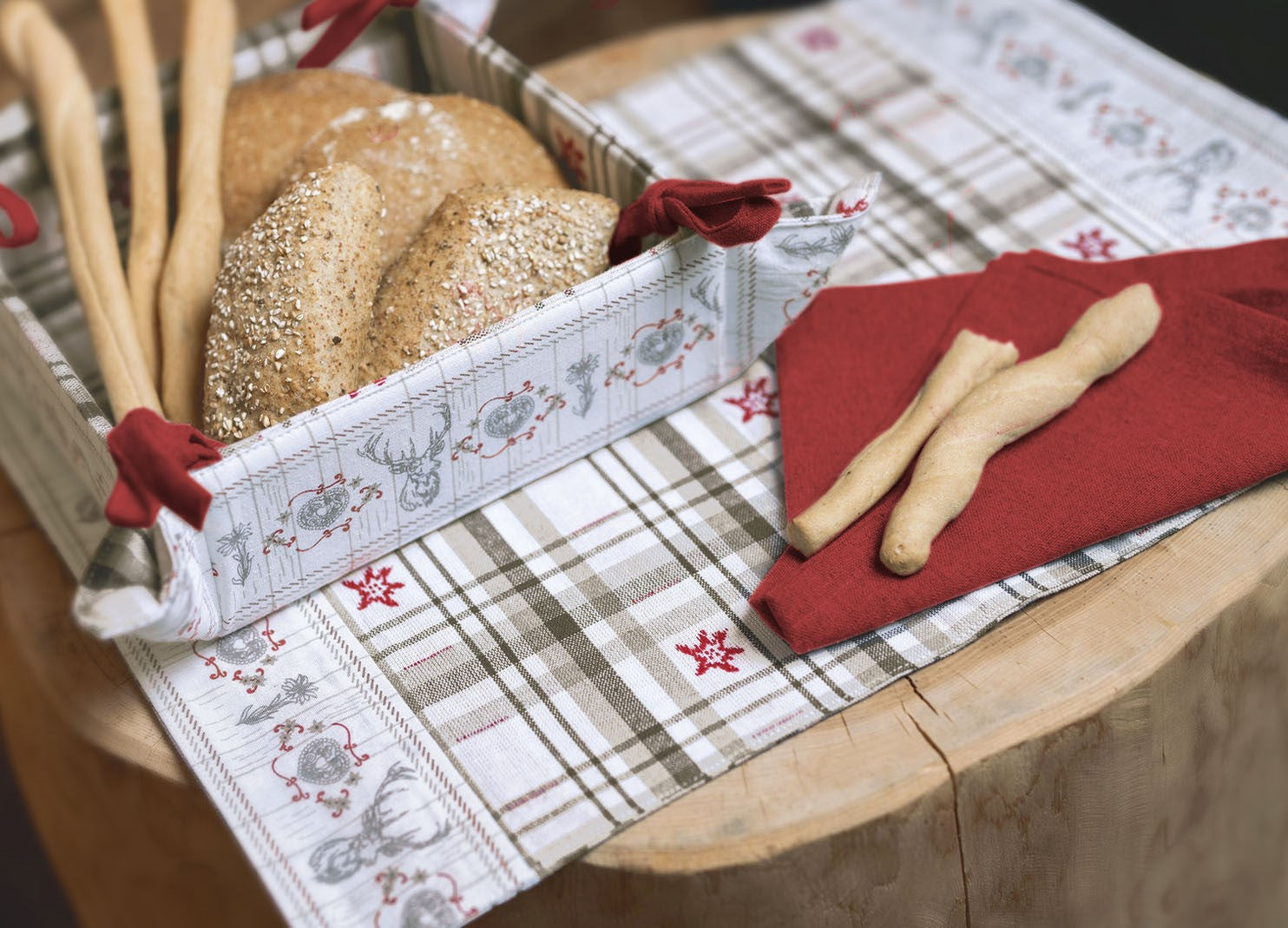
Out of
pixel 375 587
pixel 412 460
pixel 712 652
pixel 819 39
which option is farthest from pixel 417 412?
pixel 819 39

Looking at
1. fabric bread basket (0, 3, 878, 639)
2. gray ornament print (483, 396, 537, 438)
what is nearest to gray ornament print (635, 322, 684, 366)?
fabric bread basket (0, 3, 878, 639)

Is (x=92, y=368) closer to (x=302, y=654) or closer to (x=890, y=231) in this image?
(x=302, y=654)

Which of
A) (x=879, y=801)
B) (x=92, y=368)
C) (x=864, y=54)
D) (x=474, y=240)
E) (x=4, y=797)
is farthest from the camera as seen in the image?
(x=4, y=797)

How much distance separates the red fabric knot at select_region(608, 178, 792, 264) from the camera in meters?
0.96

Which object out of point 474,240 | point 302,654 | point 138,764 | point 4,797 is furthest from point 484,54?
point 4,797

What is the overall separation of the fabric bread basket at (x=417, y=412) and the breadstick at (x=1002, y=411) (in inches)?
7.4

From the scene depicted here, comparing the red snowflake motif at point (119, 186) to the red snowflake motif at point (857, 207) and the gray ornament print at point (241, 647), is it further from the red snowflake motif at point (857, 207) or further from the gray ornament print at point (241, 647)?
the red snowflake motif at point (857, 207)

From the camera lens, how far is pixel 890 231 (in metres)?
1.28

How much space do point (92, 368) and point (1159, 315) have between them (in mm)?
991

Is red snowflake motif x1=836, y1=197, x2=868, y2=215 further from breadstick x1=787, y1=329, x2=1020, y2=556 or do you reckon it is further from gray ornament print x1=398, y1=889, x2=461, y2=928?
gray ornament print x1=398, y1=889, x2=461, y2=928

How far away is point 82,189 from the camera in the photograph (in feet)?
3.69

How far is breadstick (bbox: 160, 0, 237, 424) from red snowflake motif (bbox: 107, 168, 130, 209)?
80 mm

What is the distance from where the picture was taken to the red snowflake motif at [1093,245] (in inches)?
48.3

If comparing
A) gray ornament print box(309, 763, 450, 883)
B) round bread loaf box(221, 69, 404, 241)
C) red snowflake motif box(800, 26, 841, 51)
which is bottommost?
gray ornament print box(309, 763, 450, 883)
